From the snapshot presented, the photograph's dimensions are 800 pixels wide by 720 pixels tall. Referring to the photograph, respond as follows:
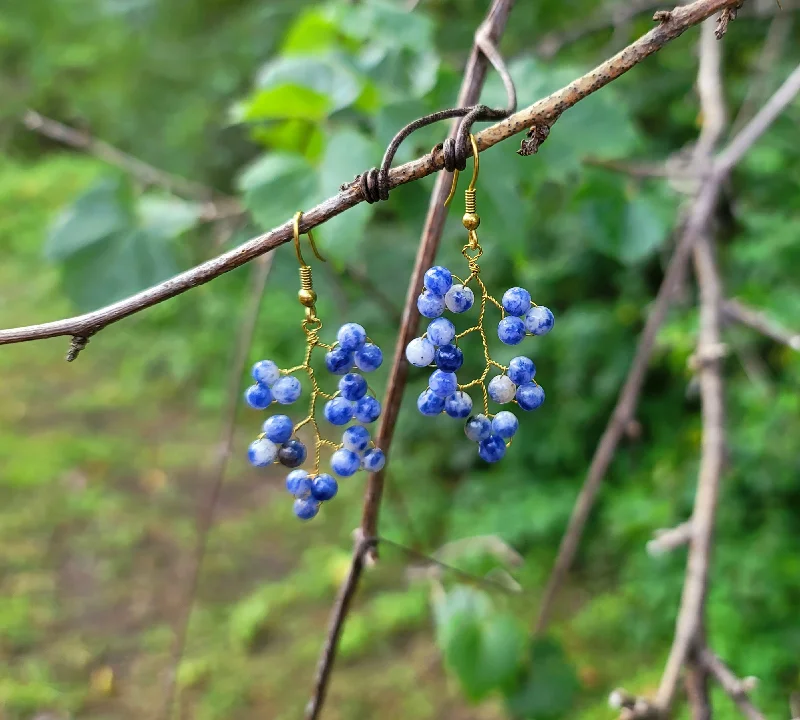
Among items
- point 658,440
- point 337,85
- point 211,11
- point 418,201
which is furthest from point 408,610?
point 211,11

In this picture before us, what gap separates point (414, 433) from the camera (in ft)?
9.00

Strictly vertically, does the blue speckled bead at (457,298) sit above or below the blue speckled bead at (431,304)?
above

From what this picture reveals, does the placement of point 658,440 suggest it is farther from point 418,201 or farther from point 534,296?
point 418,201

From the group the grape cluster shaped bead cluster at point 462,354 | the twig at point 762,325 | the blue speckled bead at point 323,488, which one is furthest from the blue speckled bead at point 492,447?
the twig at point 762,325

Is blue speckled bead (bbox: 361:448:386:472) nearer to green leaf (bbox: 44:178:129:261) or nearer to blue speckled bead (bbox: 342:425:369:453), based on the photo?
blue speckled bead (bbox: 342:425:369:453)

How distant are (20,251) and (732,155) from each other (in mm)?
5270

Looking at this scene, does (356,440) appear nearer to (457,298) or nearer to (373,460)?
(373,460)

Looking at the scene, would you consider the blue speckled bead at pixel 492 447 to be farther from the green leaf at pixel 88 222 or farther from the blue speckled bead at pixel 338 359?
the green leaf at pixel 88 222

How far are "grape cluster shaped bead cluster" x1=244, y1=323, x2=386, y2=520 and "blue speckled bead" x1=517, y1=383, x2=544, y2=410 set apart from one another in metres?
0.09

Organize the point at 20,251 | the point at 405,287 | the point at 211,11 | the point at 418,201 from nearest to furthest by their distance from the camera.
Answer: the point at 418,201 < the point at 405,287 < the point at 211,11 < the point at 20,251

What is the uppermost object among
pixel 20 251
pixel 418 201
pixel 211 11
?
pixel 20 251

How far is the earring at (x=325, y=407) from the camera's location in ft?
1.57

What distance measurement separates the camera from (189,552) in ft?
8.07

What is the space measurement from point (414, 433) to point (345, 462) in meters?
2.25
